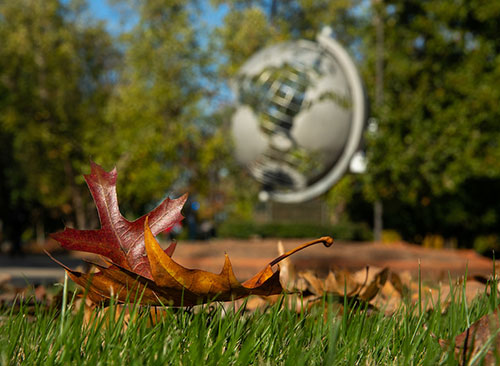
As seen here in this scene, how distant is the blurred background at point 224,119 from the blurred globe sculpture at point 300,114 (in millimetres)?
3197

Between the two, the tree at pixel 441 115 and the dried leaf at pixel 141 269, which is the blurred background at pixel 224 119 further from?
the dried leaf at pixel 141 269

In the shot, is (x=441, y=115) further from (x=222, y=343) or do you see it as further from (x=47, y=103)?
(x=47, y=103)

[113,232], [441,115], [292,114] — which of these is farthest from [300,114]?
[113,232]

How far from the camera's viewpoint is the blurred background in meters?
14.3

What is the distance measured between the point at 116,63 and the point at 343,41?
39.6 feet

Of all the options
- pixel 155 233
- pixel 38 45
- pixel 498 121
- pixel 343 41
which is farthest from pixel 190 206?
pixel 155 233

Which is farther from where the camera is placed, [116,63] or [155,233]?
[116,63]

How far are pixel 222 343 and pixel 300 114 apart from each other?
1044 cm

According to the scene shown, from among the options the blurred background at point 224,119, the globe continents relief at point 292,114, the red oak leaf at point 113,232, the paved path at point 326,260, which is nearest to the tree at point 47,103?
the blurred background at point 224,119

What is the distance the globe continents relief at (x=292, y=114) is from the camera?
1109 centimetres

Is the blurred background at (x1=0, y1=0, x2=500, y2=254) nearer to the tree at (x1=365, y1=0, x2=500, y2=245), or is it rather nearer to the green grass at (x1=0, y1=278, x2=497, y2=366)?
the tree at (x1=365, y1=0, x2=500, y2=245)

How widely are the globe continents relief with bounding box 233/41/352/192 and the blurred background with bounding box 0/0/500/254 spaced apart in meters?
3.32

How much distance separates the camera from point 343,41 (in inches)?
1203

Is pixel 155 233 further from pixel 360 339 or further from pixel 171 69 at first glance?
pixel 171 69
